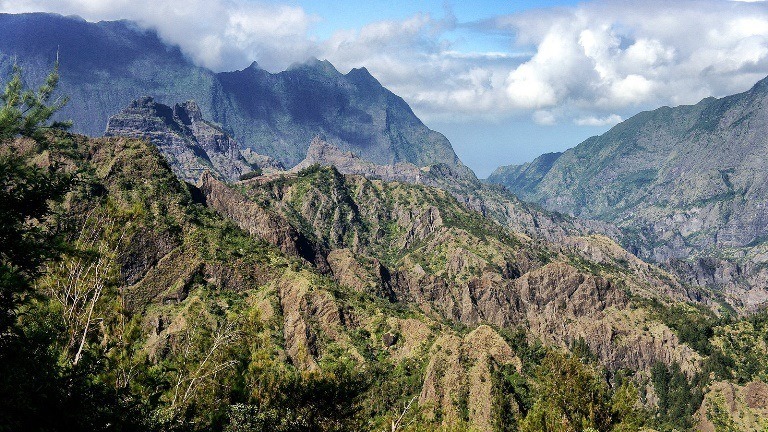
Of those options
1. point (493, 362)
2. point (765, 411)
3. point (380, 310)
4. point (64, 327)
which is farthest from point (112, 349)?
point (765, 411)

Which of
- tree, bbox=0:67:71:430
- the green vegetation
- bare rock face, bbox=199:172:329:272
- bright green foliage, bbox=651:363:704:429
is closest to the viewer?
tree, bbox=0:67:71:430

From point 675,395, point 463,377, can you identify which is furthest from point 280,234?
point 675,395

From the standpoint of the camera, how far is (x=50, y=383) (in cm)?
2450

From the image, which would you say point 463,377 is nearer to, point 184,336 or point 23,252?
point 184,336

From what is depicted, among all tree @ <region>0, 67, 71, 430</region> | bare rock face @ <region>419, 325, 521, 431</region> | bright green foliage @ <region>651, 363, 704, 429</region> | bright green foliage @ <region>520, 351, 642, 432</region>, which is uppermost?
tree @ <region>0, 67, 71, 430</region>

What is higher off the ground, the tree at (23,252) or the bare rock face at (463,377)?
the tree at (23,252)

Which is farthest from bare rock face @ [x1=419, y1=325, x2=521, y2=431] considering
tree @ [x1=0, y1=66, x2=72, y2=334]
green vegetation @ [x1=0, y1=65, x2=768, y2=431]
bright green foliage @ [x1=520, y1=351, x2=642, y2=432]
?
tree @ [x1=0, y1=66, x2=72, y2=334]

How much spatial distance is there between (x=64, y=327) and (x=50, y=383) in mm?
8278

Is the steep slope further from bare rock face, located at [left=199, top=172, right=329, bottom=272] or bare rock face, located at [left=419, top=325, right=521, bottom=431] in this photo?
bare rock face, located at [left=199, top=172, right=329, bottom=272]

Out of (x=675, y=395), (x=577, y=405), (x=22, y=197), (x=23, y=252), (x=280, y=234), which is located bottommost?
(x=675, y=395)

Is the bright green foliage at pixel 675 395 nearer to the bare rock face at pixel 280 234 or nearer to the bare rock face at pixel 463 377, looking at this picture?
the bare rock face at pixel 463 377

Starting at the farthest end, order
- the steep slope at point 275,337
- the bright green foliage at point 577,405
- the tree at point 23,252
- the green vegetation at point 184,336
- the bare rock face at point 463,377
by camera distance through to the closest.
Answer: the bare rock face at point 463,377, the bright green foliage at point 577,405, the steep slope at point 275,337, the green vegetation at point 184,336, the tree at point 23,252

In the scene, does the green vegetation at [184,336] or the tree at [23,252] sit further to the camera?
the green vegetation at [184,336]

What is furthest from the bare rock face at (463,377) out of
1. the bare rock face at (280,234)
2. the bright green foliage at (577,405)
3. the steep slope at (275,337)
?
the bare rock face at (280,234)
